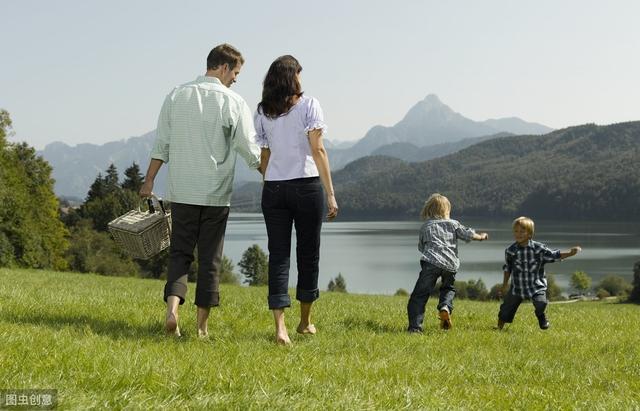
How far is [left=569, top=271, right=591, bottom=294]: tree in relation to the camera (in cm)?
8456

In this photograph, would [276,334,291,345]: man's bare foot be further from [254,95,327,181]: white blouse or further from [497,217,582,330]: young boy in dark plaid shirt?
[497,217,582,330]: young boy in dark plaid shirt

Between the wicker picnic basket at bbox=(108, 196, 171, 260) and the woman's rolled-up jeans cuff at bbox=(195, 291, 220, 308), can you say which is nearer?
the woman's rolled-up jeans cuff at bbox=(195, 291, 220, 308)

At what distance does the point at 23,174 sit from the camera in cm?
4978

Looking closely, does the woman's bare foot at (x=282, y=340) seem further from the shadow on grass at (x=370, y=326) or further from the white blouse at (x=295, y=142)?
the shadow on grass at (x=370, y=326)

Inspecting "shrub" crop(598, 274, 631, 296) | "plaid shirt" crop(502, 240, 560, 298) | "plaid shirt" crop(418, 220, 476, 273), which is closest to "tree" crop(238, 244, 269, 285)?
"shrub" crop(598, 274, 631, 296)

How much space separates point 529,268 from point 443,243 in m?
1.40

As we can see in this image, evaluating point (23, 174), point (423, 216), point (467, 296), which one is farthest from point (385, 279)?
point (423, 216)

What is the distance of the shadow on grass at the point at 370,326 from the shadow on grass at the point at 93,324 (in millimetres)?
2125

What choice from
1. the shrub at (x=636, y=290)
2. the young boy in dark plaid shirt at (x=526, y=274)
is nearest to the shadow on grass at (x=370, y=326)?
the young boy in dark plaid shirt at (x=526, y=274)

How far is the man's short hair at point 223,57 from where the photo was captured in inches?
224

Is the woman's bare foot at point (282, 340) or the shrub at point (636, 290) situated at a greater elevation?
the woman's bare foot at point (282, 340)

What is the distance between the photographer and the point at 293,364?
14.2 ft

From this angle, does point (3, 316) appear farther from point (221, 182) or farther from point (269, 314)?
point (269, 314)

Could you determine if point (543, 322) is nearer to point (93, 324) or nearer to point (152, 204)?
point (152, 204)
